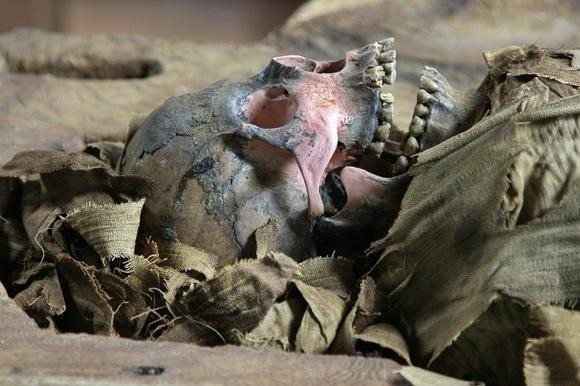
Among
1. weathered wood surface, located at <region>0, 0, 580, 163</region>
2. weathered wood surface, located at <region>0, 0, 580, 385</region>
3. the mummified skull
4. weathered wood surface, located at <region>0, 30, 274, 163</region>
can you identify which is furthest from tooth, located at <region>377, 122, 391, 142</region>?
weathered wood surface, located at <region>0, 30, 274, 163</region>

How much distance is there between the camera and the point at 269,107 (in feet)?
2.90

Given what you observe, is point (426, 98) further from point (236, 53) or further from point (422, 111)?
point (236, 53)

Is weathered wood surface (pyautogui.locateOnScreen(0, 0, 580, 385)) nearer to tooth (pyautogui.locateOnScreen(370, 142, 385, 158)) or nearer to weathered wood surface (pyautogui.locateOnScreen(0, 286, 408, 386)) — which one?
weathered wood surface (pyautogui.locateOnScreen(0, 286, 408, 386))

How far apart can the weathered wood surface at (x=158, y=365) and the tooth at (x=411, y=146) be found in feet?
0.96

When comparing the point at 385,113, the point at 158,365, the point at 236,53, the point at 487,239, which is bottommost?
the point at 158,365

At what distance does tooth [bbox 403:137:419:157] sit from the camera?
858mm

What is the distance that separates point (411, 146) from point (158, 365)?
1.25 ft

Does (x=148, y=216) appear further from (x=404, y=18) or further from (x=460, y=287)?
(x=404, y=18)

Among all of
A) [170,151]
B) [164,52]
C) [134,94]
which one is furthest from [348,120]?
[164,52]

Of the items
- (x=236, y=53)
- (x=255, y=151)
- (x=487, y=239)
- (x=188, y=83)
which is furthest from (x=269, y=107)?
(x=236, y=53)

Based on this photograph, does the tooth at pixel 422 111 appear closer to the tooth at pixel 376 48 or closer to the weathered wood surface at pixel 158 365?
the tooth at pixel 376 48

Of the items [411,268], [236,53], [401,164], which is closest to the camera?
[411,268]

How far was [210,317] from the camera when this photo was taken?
745 mm

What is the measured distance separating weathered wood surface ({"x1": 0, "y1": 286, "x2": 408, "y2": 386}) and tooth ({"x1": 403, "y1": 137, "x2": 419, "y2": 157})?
29 centimetres
